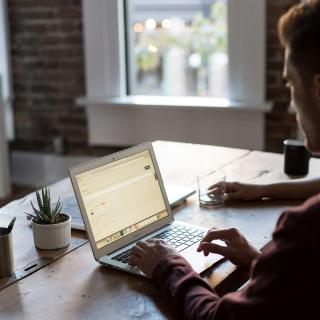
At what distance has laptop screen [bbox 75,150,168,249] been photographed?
162 centimetres

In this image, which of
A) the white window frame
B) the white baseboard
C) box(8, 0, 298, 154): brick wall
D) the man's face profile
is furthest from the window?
the man's face profile

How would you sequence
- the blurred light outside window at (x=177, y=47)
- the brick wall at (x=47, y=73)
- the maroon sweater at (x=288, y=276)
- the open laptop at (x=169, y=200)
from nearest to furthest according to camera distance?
the maroon sweater at (x=288, y=276) < the open laptop at (x=169, y=200) < the blurred light outside window at (x=177, y=47) < the brick wall at (x=47, y=73)

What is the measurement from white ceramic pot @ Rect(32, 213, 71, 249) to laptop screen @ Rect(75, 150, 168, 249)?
0.43 ft

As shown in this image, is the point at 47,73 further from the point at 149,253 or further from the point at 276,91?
the point at 149,253

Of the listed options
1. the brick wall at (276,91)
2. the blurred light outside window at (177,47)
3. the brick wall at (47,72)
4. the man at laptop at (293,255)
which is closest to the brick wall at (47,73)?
the brick wall at (47,72)

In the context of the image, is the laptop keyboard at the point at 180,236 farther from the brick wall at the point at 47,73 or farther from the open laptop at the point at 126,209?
the brick wall at the point at 47,73

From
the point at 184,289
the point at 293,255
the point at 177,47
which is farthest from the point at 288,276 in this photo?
the point at 177,47

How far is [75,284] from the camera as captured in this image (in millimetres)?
1505

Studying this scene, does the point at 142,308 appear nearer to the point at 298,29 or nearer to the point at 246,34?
the point at 298,29

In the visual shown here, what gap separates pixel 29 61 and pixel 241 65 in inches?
58.2

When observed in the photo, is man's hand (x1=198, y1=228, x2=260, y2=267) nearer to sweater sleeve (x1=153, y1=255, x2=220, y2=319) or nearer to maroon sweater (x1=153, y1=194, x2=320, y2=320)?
sweater sleeve (x1=153, y1=255, x2=220, y2=319)

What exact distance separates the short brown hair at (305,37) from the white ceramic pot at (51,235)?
2.64 ft

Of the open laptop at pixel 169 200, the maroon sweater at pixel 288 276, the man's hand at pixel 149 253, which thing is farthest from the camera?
the open laptop at pixel 169 200

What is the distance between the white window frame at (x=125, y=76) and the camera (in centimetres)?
353
